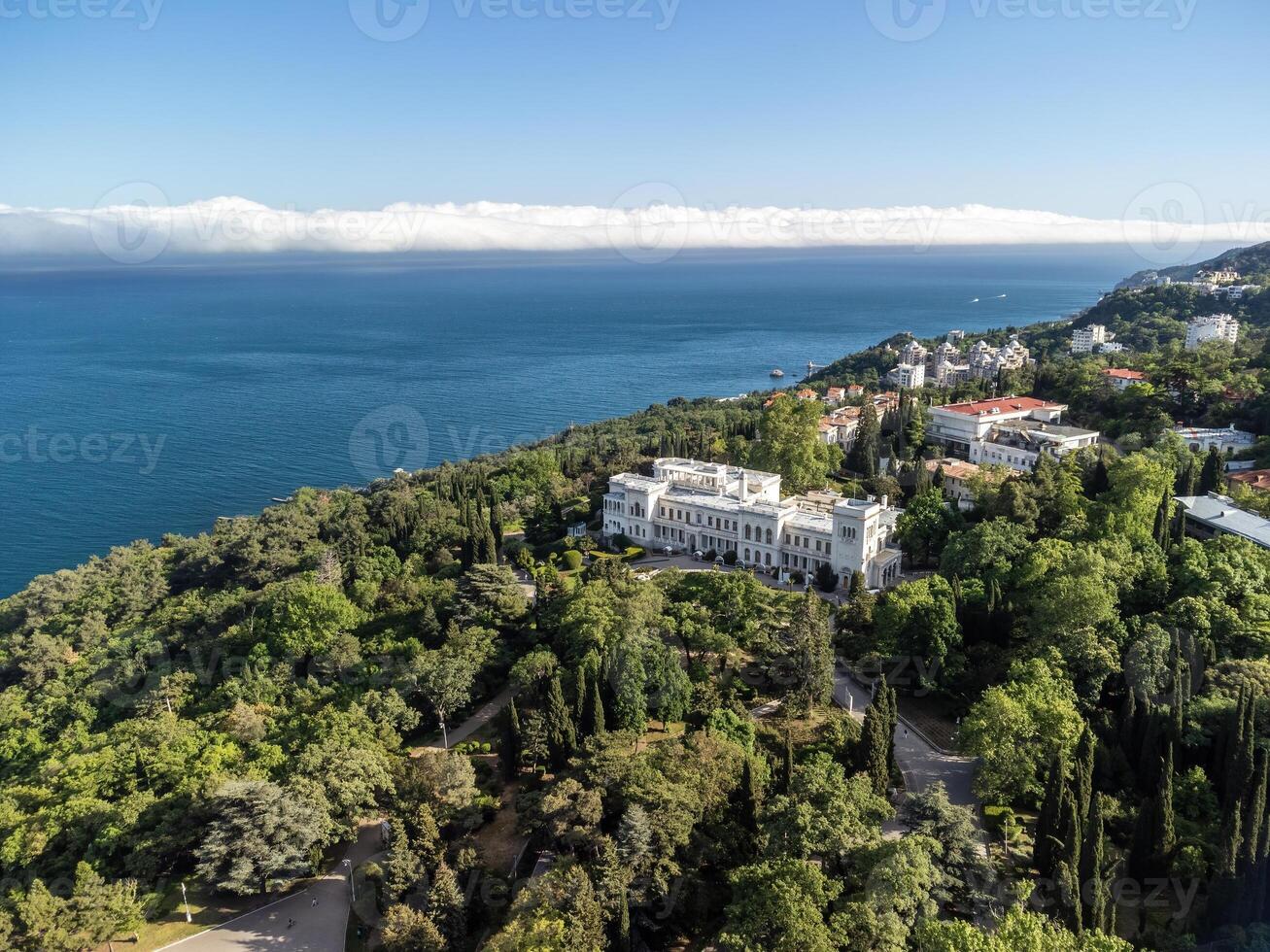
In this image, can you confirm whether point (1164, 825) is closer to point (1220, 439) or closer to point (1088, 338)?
point (1220, 439)

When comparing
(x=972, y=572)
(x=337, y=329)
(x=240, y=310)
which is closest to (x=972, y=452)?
(x=972, y=572)

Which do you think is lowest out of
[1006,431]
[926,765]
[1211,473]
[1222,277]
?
[926,765]

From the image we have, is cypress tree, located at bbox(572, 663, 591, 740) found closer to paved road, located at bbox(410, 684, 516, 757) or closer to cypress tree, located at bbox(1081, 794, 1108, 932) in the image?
paved road, located at bbox(410, 684, 516, 757)

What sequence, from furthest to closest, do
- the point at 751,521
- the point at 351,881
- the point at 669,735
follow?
the point at 751,521
the point at 669,735
the point at 351,881

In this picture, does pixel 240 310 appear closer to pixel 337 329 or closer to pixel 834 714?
pixel 337 329

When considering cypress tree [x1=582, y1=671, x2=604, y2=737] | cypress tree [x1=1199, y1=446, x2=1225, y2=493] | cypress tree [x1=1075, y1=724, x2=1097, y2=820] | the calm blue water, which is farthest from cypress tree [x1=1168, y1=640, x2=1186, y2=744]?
the calm blue water

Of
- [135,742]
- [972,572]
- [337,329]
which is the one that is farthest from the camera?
[337,329]

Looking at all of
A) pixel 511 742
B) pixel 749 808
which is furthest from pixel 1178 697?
pixel 511 742
